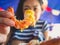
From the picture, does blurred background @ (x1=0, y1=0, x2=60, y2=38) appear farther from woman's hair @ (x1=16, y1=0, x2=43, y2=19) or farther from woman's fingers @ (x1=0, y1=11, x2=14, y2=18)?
woman's fingers @ (x1=0, y1=11, x2=14, y2=18)

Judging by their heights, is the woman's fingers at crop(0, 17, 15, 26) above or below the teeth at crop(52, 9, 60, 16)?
below

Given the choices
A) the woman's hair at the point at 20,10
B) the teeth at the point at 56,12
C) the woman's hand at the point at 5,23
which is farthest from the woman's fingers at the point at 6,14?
the teeth at the point at 56,12

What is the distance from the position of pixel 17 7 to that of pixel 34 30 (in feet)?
0.42

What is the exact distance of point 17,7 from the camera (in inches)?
30.4

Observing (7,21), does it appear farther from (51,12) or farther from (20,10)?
(51,12)

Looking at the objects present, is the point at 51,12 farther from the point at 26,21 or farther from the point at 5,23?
the point at 5,23

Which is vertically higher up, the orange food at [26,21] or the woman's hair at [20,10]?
the woman's hair at [20,10]

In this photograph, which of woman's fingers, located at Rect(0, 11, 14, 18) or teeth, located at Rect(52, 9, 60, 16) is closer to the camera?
woman's fingers, located at Rect(0, 11, 14, 18)

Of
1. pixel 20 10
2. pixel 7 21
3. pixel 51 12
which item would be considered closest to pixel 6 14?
pixel 7 21

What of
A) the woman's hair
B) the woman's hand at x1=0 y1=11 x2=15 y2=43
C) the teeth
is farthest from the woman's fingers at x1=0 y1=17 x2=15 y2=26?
the teeth

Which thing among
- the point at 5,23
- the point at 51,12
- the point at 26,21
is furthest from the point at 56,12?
the point at 5,23

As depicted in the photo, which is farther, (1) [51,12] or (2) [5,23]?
(1) [51,12]

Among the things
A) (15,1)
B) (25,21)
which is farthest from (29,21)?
(15,1)

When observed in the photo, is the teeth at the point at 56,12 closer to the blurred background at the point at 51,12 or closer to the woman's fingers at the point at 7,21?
the blurred background at the point at 51,12
